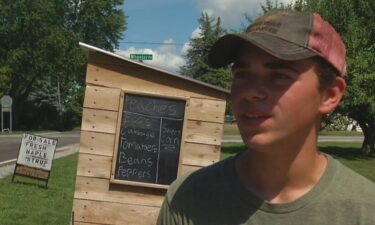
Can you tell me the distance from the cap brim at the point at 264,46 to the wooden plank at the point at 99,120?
5056 mm

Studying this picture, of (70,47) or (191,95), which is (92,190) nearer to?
(191,95)

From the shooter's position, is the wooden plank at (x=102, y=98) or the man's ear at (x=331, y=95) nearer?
the man's ear at (x=331, y=95)

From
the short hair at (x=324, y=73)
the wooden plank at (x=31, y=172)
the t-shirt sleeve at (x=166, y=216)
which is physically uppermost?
the short hair at (x=324, y=73)

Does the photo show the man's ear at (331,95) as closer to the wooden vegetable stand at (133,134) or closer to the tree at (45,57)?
the wooden vegetable stand at (133,134)

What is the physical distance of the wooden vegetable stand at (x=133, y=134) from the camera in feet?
21.7

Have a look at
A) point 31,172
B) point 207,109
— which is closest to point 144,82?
point 207,109

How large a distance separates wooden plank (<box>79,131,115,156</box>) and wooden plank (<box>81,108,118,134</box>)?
5 cm

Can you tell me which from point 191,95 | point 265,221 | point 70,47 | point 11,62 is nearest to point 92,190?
point 191,95

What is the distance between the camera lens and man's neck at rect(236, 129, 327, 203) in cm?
162

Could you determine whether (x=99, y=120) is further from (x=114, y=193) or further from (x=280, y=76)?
(x=280, y=76)

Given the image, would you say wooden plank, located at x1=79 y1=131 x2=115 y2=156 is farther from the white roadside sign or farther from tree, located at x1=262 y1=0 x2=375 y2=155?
tree, located at x1=262 y1=0 x2=375 y2=155

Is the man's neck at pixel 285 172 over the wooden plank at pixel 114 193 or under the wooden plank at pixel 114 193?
over

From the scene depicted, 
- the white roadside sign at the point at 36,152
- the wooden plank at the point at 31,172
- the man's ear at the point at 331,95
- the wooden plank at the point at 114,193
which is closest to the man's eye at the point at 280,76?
the man's ear at the point at 331,95

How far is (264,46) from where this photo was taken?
1.52 meters
